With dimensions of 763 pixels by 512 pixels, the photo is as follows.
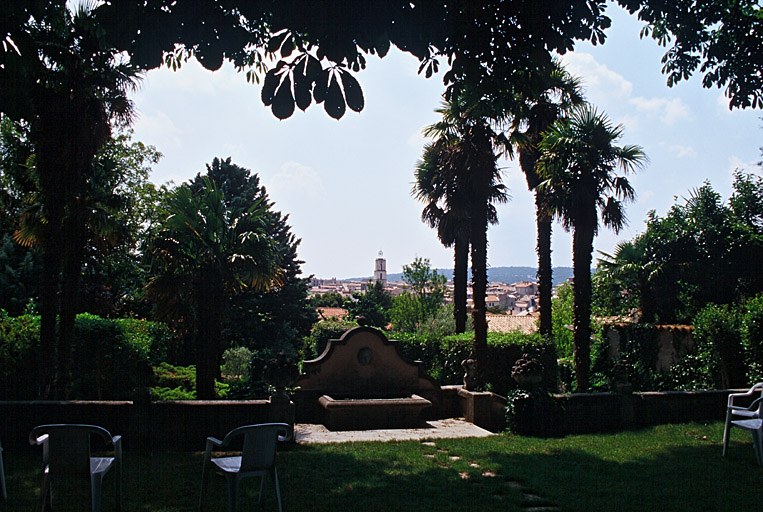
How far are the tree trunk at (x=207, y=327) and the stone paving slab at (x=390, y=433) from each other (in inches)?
82.2

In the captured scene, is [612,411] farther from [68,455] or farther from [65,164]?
[65,164]

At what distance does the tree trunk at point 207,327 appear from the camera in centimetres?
1115

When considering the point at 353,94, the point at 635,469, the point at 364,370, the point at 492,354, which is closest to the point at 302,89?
the point at 353,94

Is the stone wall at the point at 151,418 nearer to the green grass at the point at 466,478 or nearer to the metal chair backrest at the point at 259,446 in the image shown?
the green grass at the point at 466,478

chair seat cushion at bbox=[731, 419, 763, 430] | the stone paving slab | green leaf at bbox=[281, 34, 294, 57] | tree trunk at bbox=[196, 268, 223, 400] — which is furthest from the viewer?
tree trunk at bbox=[196, 268, 223, 400]

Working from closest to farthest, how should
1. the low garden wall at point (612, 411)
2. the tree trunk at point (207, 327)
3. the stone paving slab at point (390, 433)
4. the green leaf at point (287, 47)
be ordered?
the green leaf at point (287, 47)
the stone paving slab at point (390, 433)
the low garden wall at point (612, 411)
the tree trunk at point (207, 327)

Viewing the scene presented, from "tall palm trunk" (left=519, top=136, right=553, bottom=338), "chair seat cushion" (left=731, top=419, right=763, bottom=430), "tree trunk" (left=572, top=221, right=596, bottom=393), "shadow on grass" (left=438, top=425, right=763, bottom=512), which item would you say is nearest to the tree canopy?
"shadow on grass" (left=438, top=425, right=763, bottom=512)

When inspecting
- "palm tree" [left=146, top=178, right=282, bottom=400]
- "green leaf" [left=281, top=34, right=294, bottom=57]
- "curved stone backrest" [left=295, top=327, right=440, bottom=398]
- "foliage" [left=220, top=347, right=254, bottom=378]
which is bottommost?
"foliage" [left=220, top=347, right=254, bottom=378]

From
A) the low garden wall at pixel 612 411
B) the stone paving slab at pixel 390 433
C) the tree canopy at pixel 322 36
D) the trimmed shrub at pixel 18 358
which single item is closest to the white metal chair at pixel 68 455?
the tree canopy at pixel 322 36

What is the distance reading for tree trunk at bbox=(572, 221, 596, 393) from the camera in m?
14.0

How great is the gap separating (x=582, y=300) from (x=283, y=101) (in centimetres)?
1234

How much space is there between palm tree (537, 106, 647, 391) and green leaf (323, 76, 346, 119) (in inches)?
466

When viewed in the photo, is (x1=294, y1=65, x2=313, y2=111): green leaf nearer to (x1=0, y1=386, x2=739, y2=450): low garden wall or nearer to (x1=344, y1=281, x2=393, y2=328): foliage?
(x1=0, y1=386, x2=739, y2=450): low garden wall

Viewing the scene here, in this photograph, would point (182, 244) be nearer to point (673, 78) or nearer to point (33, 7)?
point (33, 7)
